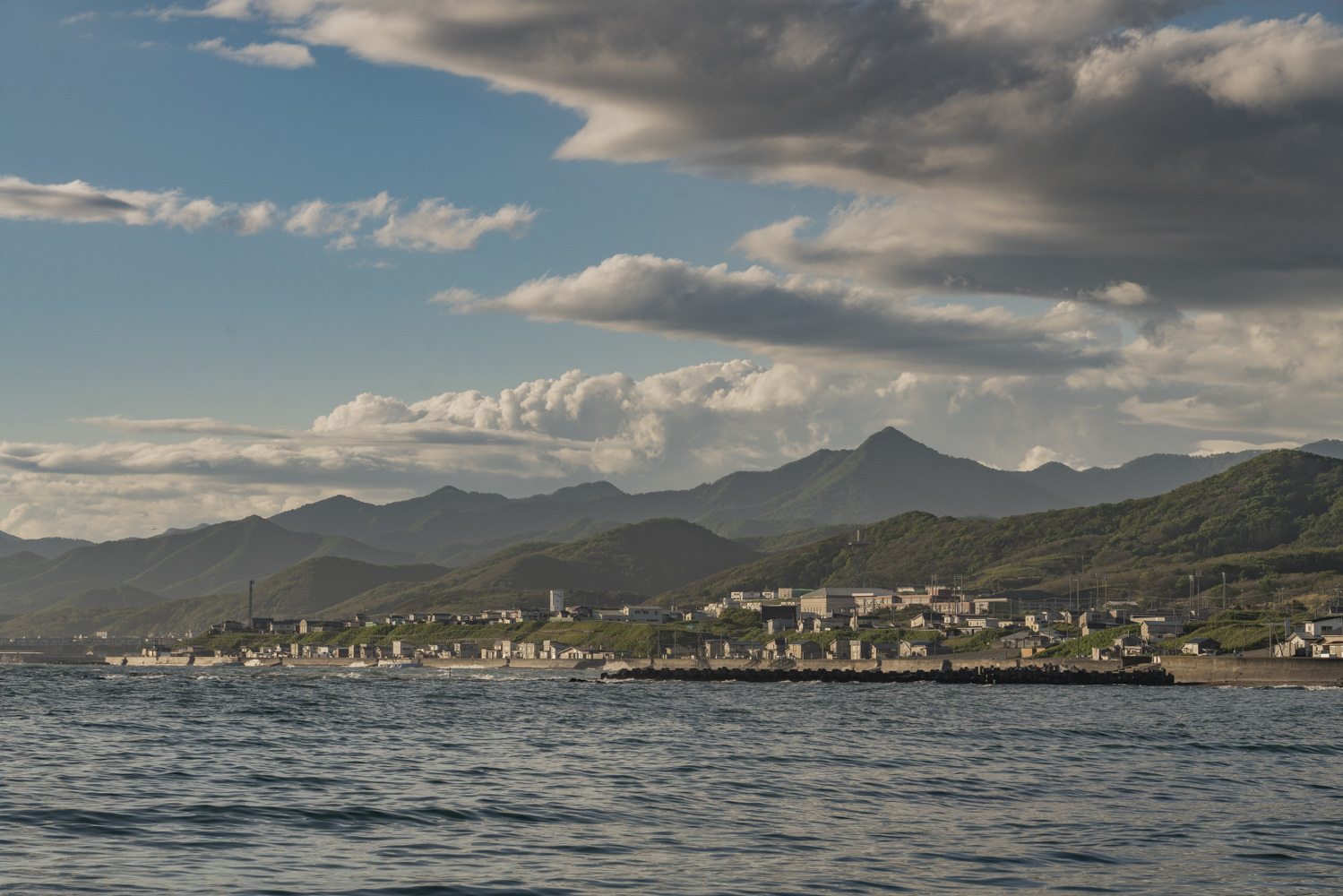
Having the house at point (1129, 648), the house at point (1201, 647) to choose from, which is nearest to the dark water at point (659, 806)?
the house at point (1201, 647)

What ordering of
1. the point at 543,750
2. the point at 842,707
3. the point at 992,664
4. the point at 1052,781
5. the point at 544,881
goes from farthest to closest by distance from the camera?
the point at 992,664
the point at 842,707
the point at 543,750
the point at 1052,781
the point at 544,881

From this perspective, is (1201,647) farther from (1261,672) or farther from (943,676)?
(943,676)

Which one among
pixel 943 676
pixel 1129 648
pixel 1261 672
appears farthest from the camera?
pixel 1129 648

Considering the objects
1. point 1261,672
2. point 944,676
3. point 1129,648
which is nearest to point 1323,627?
point 1129,648

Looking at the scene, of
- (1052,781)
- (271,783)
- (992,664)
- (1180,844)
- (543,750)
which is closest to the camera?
(1180,844)

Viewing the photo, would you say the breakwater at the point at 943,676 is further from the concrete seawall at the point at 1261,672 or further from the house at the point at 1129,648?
the house at the point at 1129,648

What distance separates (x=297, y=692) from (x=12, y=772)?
7733 cm

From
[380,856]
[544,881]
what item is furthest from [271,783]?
[544,881]

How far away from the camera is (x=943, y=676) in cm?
16750

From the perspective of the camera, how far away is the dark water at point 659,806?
2538 centimetres

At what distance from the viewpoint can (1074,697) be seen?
11744 cm

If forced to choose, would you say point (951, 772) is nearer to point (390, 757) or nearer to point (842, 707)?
point (390, 757)

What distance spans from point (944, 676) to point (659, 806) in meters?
138

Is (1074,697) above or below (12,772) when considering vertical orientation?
below
